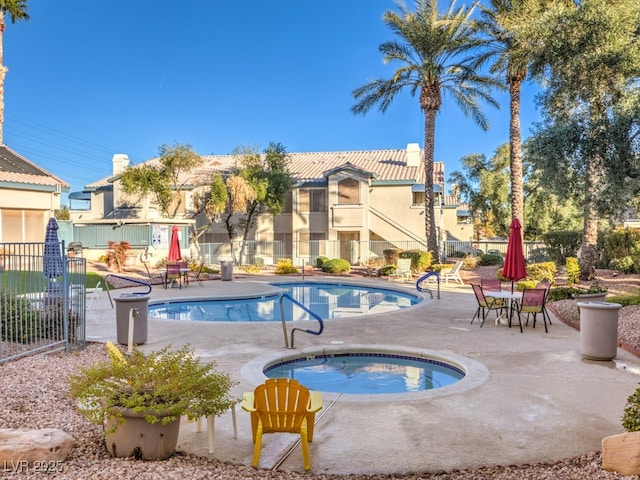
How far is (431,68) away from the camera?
24.0 metres

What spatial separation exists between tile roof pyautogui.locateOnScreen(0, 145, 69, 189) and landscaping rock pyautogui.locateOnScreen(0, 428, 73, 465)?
19247mm

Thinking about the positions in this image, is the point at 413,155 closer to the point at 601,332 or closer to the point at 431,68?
the point at 431,68

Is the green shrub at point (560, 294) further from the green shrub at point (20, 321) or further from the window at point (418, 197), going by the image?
the window at point (418, 197)

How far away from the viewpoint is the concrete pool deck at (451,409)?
4559mm

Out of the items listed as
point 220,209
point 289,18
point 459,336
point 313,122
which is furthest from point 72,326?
point 313,122

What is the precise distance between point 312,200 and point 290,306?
16.5 meters

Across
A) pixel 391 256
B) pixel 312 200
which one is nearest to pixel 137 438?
pixel 391 256

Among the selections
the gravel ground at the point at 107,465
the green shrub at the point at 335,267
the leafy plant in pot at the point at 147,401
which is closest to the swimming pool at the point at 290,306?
the green shrub at the point at 335,267

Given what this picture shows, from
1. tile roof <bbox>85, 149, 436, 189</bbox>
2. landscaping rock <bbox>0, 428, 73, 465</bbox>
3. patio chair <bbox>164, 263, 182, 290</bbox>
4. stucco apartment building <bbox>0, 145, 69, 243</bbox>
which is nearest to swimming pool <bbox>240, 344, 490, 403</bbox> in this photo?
landscaping rock <bbox>0, 428, 73, 465</bbox>

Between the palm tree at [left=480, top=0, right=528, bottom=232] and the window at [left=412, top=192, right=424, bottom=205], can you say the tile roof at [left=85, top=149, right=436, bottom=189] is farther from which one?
the palm tree at [left=480, top=0, right=528, bottom=232]

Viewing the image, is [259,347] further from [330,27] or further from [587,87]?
[330,27]

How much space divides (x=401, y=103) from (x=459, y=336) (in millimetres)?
19250

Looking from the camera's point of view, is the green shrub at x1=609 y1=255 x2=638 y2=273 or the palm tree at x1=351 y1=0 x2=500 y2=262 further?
the palm tree at x1=351 y1=0 x2=500 y2=262

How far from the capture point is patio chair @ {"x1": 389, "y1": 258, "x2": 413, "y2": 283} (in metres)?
22.0
